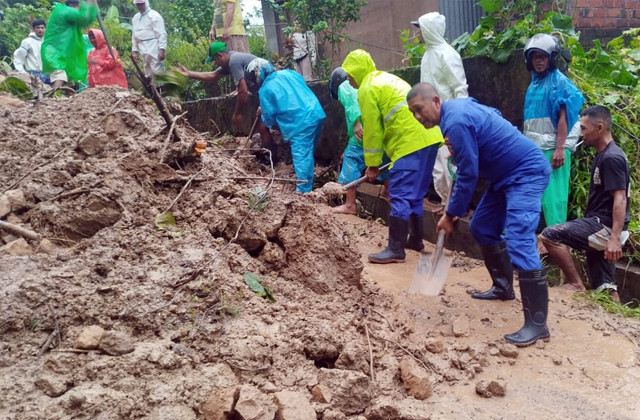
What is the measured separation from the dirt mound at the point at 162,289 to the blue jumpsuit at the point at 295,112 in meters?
2.36

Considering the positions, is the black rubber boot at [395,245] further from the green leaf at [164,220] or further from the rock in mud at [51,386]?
the rock in mud at [51,386]

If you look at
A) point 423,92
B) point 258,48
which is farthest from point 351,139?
point 258,48

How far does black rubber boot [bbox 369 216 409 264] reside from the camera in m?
4.84

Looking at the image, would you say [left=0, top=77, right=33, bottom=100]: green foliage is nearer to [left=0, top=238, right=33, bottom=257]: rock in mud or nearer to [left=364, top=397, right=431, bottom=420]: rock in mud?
[left=0, top=238, right=33, bottom=257]: rock in mud

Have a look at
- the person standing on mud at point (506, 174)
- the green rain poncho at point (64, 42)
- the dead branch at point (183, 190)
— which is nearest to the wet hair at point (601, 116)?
the person standing on mud at point (506, 174)

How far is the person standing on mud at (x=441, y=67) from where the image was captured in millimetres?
5332

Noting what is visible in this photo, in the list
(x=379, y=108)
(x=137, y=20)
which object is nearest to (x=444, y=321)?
(x=379, y=108)

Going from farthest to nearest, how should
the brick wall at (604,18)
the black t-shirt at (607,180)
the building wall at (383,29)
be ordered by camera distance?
the building wall at (383,29) < the brick wall at (604,18) < the black t-shirt at (607,180)

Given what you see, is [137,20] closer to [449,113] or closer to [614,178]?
[449,113]

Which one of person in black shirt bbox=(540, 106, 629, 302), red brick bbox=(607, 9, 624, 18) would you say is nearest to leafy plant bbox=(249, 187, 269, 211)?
person in black shirt bbox=(540, 106, 629, 302)

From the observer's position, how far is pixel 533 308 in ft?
11.1

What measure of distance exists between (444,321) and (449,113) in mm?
1413

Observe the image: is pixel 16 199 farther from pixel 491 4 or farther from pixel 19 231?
pixel 491 4

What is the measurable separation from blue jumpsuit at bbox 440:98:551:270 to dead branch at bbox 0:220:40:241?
8.44ft
